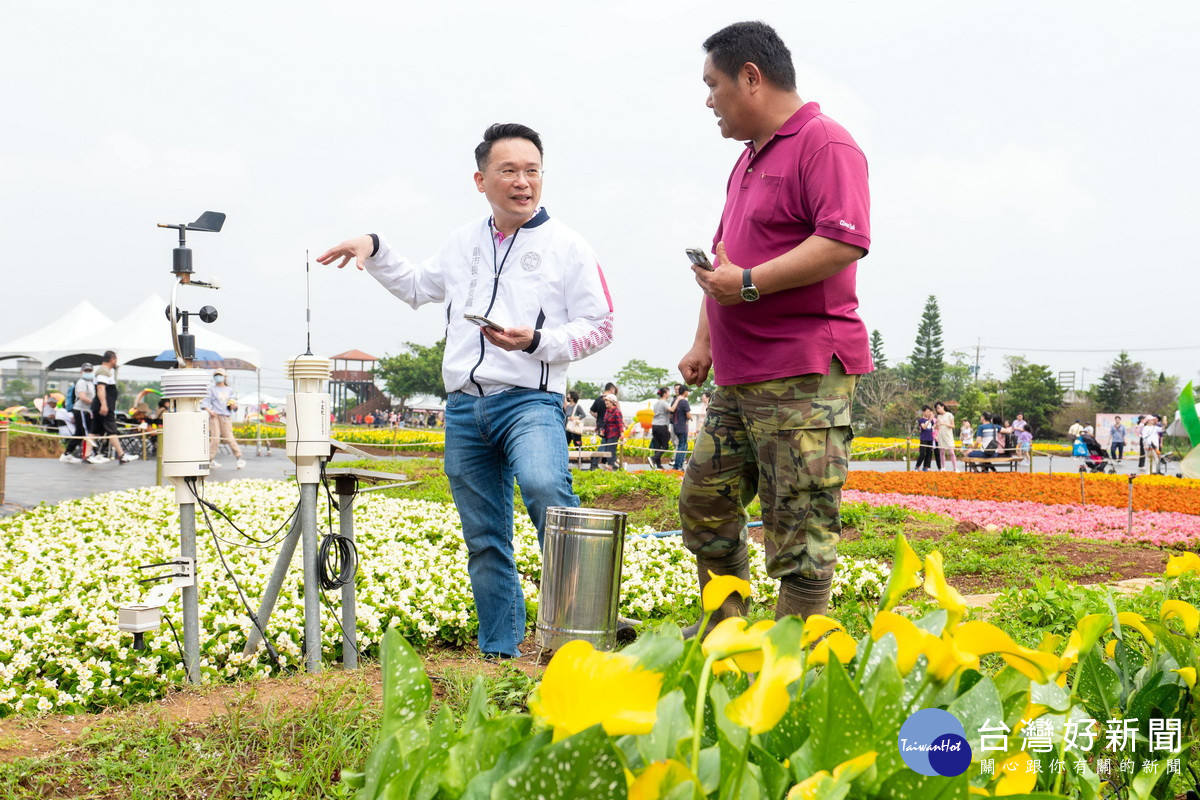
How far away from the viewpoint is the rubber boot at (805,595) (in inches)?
112

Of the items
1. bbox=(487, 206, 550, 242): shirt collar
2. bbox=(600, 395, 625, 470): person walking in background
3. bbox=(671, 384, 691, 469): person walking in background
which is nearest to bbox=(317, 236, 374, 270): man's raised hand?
bbox=(487, 206, 550, 242): shirt collar

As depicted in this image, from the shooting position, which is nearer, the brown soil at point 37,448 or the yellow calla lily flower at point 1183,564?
the yellow calla lily flower at point 1183,564

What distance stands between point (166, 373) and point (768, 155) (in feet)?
6.99

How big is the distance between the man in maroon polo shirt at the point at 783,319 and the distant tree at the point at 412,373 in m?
69.6

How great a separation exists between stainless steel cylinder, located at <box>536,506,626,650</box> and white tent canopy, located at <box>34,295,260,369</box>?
21209 millimetres

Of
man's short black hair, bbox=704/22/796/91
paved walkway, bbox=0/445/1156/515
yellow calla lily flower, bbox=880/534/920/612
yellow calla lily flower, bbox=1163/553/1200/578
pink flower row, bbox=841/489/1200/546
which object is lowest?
pink flower row, bbox=841/489/1200/546

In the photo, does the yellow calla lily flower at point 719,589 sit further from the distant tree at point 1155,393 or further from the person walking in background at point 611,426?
the distant tree at point 1155,393

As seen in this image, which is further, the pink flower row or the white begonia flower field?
the pink flower row

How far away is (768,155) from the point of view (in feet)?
9.75

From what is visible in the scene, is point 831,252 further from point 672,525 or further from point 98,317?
point 98,317

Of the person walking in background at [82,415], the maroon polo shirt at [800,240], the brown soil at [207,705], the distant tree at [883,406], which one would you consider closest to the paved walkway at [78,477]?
the person walking in background at [82,415]

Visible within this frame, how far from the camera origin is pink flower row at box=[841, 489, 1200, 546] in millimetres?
8625

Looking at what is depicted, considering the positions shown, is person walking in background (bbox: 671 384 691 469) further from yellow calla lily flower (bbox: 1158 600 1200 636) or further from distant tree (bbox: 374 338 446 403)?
distant tree (bbox: 374 338 446 403)

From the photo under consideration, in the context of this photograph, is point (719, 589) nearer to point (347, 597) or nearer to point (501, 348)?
point (501, 348)
